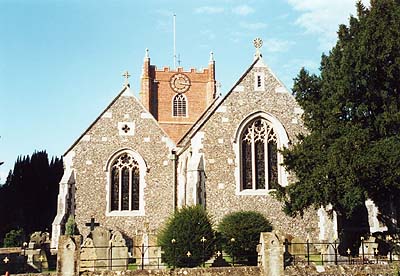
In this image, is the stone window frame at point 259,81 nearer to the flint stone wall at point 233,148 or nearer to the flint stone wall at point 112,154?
the flint stone wall at point 233,148

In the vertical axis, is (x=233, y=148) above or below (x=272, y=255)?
above

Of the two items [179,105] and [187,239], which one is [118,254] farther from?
[179,105]

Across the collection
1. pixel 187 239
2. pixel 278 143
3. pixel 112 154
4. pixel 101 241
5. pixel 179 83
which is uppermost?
pixel 179 83

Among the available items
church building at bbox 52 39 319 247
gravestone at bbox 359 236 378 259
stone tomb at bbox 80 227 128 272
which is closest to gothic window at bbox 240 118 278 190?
church building at bbox 52 39 319 247

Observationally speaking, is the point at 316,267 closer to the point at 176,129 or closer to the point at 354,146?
the point at 354,146

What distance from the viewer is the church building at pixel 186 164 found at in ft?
79.8

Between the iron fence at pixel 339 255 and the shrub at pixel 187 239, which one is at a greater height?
the shrub at pixel 187 239

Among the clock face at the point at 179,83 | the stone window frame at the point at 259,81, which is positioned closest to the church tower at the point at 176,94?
the clock face at the point at 179,83

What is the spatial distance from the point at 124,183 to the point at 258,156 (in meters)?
7.44

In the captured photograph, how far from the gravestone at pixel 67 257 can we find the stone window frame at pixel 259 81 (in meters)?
13.9

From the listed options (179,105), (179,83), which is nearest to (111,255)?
(179,105)

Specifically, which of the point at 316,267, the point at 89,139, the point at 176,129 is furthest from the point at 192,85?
the point at 316,267

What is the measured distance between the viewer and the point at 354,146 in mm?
18703

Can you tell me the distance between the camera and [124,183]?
27.0 m
